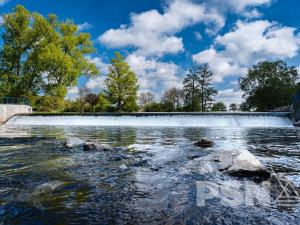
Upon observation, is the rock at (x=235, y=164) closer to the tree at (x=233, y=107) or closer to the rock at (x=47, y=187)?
the rock at (x=47, y=187)

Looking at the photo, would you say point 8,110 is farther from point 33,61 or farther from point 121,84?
point 121,84

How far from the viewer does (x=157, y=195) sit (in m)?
3.23

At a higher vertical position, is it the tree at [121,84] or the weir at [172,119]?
the tree at [121,84]

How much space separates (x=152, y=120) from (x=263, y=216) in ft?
69.7

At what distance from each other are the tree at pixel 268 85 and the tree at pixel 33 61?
32.4m

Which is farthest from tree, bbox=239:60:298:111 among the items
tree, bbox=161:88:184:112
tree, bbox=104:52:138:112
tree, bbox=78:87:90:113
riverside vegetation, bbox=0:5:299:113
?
tree, bbox=78:87:90:113

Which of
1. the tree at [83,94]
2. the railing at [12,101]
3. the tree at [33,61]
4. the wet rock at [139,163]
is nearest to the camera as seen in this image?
the wet rock at [139,163]

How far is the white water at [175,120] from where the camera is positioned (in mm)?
22141

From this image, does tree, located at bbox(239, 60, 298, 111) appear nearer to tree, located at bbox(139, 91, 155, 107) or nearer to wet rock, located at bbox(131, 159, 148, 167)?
tree, located at bbox(139, 91, 155, 107)

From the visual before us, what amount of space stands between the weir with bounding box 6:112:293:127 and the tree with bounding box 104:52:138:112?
58.3ft

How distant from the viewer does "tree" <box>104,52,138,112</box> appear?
142 ft

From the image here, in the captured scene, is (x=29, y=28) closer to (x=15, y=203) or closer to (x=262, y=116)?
(x=262, y=116)

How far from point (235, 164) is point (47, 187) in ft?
8.95

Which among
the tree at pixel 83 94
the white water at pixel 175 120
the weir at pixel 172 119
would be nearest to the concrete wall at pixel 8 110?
the weir at pixel 172 119
